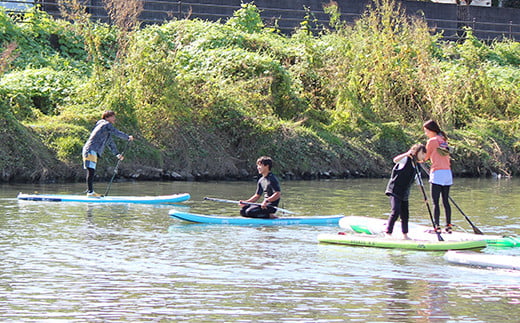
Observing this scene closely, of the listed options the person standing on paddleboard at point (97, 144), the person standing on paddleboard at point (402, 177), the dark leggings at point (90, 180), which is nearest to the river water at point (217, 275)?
the person standing on paddleboard at point (402, 177)

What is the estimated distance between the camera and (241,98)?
88.3 feet

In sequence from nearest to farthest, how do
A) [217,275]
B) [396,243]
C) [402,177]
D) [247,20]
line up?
[217,275] < [396,243] < [402,177] < [247,20]

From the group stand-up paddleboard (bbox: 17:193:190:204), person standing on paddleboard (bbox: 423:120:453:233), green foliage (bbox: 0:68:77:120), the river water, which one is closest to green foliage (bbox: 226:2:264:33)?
green foliage (bbox: 0:68:77:120)

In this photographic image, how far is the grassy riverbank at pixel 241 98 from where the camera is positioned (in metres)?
24.0

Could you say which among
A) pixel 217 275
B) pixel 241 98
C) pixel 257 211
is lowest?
pixel 217 275

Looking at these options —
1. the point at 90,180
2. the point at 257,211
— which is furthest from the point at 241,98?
the point at 257,211

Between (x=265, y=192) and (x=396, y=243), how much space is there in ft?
10.1

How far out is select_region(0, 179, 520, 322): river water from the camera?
26.9 feet

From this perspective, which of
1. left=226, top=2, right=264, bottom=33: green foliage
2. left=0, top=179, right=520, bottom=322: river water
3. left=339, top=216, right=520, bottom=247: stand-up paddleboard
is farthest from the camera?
left=226, top=2, right=264, bottom=33: green foliage

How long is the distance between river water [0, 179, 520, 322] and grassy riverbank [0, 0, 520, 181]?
7854mm

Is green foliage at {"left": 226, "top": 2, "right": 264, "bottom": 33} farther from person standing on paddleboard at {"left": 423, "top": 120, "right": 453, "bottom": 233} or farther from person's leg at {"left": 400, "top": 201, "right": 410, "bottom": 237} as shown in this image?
person's leg at {"left": 400, "top": 201, "right": 410, "bottom": 237}

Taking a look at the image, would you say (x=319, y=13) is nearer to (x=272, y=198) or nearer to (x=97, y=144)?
(x=97, y=144)

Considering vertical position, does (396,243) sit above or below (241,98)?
below

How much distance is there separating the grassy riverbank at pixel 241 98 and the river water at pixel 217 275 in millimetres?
7854
